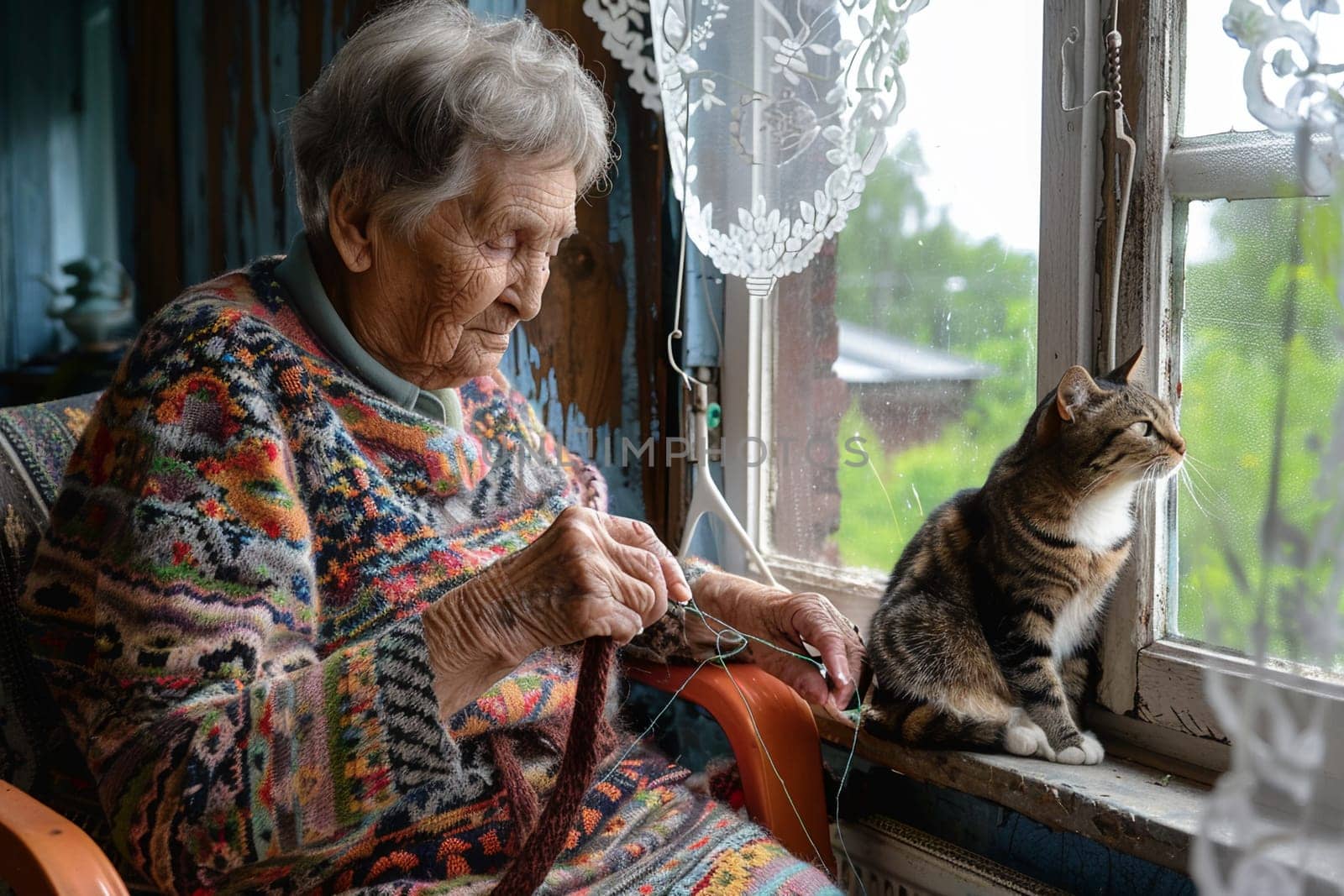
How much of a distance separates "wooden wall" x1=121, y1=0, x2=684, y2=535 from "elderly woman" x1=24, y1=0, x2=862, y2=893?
0.42 m

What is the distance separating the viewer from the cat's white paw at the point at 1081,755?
1.14m

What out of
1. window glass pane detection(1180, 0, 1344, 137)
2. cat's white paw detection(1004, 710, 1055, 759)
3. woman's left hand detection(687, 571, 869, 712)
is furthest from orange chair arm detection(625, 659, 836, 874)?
window glass pane detection(1180, 0, 1344, 137)

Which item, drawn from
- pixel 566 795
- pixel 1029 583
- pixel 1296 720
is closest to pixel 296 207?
pixel 566 795

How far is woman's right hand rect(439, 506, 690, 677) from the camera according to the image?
37.9 inches

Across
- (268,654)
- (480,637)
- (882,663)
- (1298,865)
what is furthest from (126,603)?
(1298,865)

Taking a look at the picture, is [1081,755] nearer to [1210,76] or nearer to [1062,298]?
[1062,298]

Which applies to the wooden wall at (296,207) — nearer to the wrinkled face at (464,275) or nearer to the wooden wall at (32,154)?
the wooden wall at (32,154)

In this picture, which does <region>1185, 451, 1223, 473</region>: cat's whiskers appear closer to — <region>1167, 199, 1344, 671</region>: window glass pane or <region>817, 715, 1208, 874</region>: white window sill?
<region>1167, 199, 1344, 671</region>: window glass pane

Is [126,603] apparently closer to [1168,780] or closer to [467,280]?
[467,280]

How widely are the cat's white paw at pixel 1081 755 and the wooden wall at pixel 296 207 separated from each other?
85 centimetres

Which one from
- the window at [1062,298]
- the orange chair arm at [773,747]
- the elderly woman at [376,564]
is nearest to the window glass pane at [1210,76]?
the window at [1062,298]

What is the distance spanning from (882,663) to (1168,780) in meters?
0.32

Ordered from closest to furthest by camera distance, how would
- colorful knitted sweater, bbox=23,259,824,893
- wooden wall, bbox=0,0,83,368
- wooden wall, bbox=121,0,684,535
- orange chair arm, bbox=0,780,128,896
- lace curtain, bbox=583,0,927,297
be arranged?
orange chair arm, bbox=0,780,128,896
colorful knitted sweater, bbox=23,259,824,893
lace curtain, bbox=583,0,927,297
wooden wall, bbox=121,0,684,535
wooden wall, bbox=0,0,83,368

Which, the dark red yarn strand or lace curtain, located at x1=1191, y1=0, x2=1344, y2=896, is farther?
the dark red yarn strand
